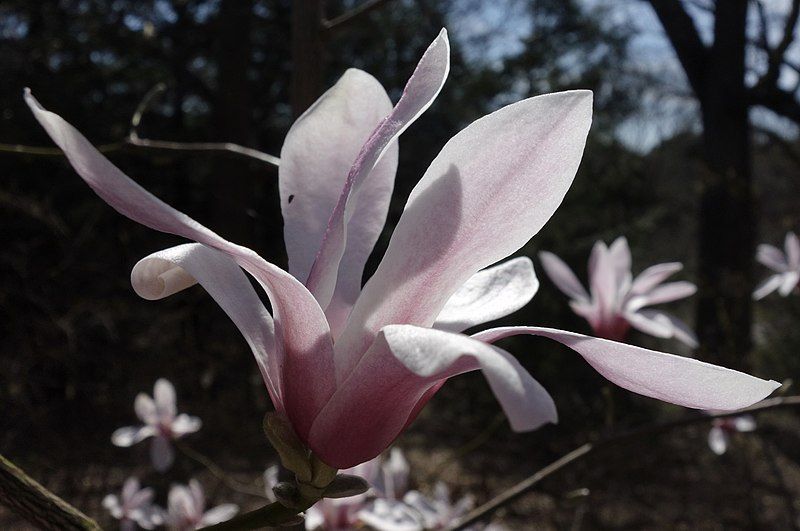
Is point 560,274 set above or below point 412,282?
below

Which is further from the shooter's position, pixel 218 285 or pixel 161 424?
pixel 161 424

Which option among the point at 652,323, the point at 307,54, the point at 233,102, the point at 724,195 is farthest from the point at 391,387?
the point at 233,102

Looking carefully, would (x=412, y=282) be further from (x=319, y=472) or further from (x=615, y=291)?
(x=615, y=291)

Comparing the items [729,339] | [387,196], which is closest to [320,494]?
[387,196]

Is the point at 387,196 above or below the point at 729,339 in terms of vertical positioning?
above

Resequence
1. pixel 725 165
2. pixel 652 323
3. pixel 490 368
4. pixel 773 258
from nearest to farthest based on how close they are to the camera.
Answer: pixel 490 368
pixel 652 323
pixel 773 258
pixel 725 165

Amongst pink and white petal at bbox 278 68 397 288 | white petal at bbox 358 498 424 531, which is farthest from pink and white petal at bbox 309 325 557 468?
white petal at bbox 358 498 424 531

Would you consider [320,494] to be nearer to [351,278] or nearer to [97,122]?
[351,278]
